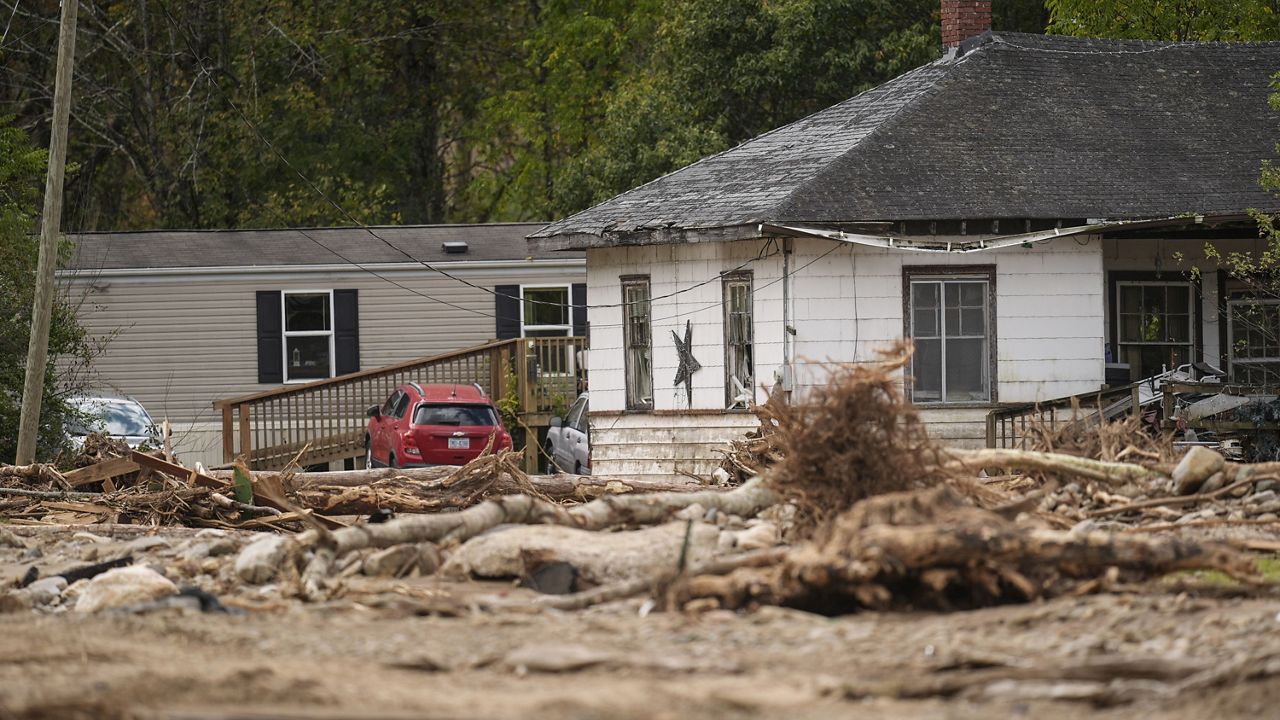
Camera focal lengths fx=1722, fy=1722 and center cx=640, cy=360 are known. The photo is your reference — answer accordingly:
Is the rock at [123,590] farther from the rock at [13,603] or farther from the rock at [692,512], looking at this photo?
the rock at [692,512]

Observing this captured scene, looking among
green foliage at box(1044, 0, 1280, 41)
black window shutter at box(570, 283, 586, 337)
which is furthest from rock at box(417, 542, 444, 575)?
green foliage at box(1044, 0, 1280, 41)

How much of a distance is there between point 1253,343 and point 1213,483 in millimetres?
9119

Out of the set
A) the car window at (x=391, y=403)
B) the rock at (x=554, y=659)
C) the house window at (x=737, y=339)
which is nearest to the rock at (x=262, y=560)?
the rock at (x=554, y=659)

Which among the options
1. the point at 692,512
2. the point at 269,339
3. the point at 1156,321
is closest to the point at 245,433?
the point at 269,339

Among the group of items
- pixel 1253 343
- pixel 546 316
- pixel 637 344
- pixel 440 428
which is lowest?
pixel 440 428

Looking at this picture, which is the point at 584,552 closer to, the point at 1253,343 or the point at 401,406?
the point at 1253,343

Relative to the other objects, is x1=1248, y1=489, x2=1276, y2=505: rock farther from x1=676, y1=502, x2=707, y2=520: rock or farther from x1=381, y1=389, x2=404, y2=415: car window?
x1=381, y1=389, x2=404, y2=415: car window

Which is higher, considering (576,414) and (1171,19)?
(1171,19)

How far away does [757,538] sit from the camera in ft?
40.9

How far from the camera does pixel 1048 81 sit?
78.6 ft

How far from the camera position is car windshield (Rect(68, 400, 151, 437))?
26594 mm

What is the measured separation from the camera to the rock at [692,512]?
13.4 m

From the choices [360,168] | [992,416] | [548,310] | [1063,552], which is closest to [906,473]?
[1063,552]

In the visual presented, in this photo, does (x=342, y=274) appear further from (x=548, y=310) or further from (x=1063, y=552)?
(x=1063, y=552)
